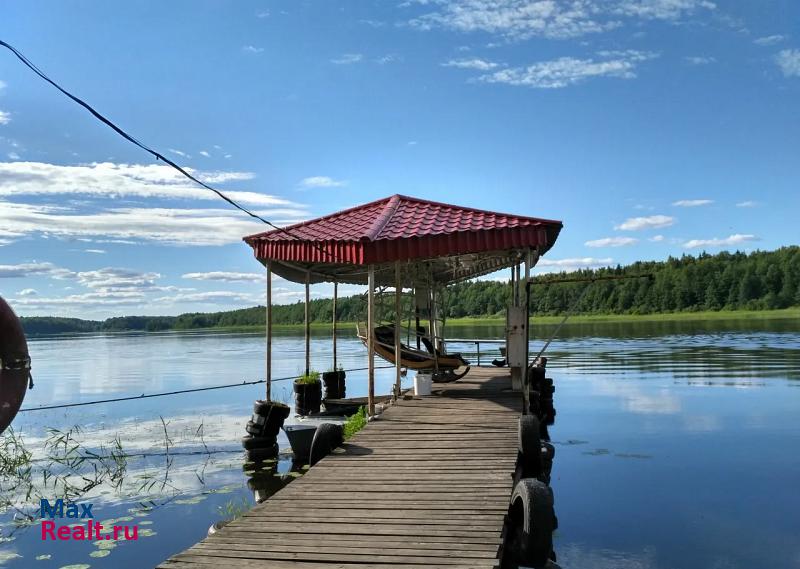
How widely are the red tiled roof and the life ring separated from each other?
5623 mm

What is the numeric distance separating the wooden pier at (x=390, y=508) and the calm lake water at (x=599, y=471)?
1.83 m

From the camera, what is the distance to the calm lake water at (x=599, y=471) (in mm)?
7934

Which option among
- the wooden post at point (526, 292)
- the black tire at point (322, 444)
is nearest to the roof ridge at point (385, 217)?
the wooden post at point (526, 292)

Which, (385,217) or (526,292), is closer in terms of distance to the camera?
(526,292)

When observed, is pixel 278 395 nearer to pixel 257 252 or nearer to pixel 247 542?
pixel 257 252

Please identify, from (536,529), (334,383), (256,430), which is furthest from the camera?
(334,383)

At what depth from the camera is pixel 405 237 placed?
9.84 metres

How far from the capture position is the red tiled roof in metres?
9.84

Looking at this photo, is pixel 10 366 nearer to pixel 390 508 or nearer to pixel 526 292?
pixel 390 508

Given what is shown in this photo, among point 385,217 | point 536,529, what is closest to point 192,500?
point 385,217

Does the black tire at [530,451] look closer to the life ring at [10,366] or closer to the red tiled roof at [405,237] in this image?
the red tiled roof at [405,237]

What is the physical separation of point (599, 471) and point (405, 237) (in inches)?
228

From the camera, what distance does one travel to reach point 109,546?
7.93 m

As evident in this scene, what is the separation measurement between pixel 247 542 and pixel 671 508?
7.08 meters
